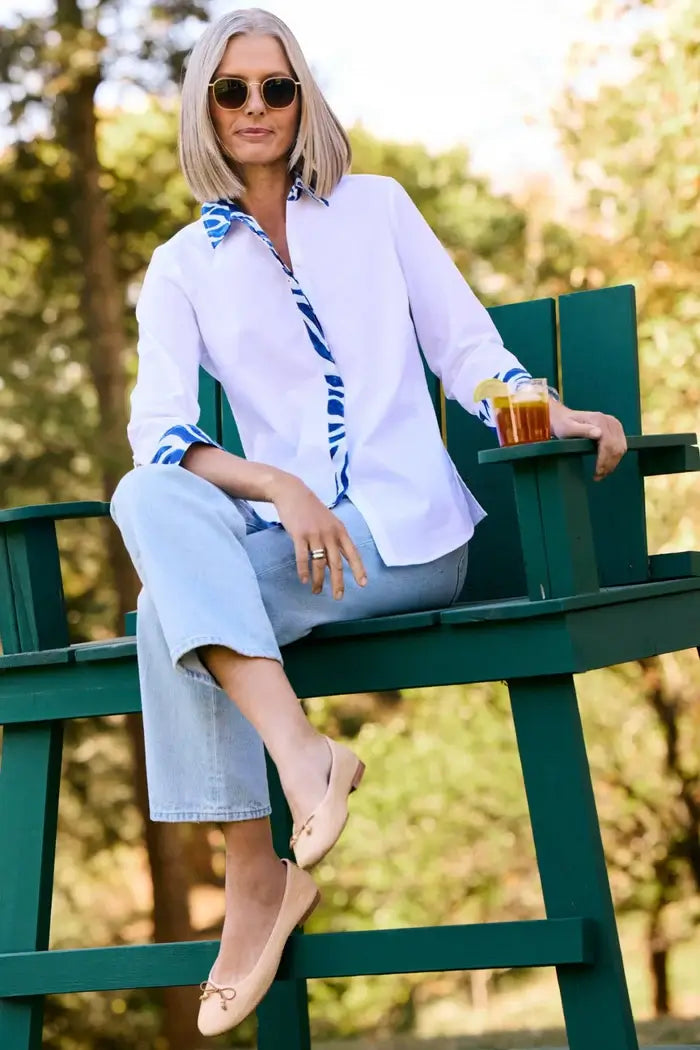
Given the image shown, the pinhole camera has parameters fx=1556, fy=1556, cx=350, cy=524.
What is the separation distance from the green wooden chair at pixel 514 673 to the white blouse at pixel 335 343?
23cm

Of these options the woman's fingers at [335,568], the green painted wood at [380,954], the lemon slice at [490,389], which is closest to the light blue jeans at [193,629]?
the woman's fingers at [335,568]

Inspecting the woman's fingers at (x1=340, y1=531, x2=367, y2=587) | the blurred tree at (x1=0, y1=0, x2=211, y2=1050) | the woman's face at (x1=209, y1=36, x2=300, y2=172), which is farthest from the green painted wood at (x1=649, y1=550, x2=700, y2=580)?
the blurred tree at (x1=0, y1=0, x2=211, y2=1050)

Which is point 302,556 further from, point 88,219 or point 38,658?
point 88,219

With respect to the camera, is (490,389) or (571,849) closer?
(571,849)

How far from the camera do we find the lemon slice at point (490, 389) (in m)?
2.31

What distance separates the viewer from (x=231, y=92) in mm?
2492

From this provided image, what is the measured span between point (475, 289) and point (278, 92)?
17.1ft

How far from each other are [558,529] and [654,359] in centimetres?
494

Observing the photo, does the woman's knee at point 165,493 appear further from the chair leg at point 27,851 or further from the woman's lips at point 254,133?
the woman's lips at point 254,133

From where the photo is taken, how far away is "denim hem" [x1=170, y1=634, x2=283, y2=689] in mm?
2027

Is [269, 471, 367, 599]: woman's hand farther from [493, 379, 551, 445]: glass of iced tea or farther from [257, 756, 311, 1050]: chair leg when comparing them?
[257, 756, 311, 1050]: chair leg

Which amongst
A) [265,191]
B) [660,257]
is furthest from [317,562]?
[660,257]

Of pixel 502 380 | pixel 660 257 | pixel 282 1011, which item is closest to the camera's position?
pixel 502 380

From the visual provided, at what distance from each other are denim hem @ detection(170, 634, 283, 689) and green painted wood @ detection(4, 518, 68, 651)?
487mm
